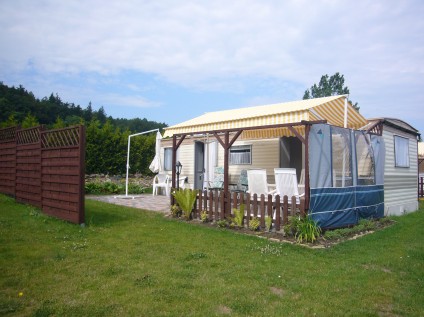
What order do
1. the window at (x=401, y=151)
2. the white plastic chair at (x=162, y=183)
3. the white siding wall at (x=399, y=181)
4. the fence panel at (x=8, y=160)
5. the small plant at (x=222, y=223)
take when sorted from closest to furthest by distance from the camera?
the small plant at (x=222, y=223)
the fence panel at (x=8, y=160)
the white siding wall at (x=399, y=181)
the window at (x=401, y=151)
the white plastic chair at (x=162, y=183)

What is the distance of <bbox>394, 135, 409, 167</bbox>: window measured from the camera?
1144 cm

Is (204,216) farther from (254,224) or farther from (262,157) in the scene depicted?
(262,157)

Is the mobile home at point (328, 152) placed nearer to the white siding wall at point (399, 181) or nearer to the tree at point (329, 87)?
the white siding wall at point (399, 181)

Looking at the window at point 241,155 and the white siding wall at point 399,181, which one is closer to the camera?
the white siding wall at point 399,181

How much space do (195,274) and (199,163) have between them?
10.3 meters

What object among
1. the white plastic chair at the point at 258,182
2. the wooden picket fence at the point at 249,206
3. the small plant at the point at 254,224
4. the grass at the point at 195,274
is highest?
the white plastic chair at the point at 258,182

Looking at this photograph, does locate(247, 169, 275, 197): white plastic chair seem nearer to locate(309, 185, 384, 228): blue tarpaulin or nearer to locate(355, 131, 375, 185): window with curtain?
locate(309, 185, 384, 228): blue tarpaulin

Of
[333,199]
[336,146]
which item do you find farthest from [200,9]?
[333,199]


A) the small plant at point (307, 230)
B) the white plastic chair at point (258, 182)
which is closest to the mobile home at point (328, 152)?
the small plant at point (307, 230)

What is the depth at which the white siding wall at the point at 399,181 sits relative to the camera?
1060cm

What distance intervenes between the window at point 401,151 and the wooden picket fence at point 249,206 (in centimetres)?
606

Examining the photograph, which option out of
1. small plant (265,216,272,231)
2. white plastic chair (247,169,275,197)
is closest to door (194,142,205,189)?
white plastic chair (247,169,275,197)

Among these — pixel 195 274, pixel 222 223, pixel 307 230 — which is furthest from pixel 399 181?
pixel 195 274

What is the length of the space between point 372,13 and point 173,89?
350 inches
